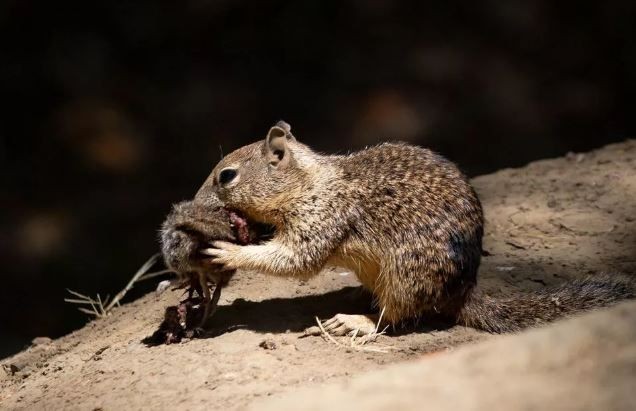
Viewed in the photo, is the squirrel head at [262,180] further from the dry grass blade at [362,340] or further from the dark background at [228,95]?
the dark background at [228,95]

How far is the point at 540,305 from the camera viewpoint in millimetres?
4125

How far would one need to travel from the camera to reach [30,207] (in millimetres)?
7629

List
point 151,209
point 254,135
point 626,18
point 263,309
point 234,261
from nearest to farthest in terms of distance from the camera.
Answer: point 234,261 < point 263,309 < point 151,209 < point 254,135 < point 626,18

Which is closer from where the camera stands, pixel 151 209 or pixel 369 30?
pixel 151 209

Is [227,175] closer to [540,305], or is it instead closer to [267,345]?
[267,345]

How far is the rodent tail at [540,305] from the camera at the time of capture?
4.07 metres

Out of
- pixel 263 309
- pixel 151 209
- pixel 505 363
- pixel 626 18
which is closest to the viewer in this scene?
pixel 505 363

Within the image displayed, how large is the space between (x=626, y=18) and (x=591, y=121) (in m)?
1.36

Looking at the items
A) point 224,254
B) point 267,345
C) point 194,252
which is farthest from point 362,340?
point 194,252

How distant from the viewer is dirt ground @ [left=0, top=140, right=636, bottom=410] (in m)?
3.52

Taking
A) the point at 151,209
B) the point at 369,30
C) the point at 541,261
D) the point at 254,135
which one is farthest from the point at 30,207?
the point at 541,261

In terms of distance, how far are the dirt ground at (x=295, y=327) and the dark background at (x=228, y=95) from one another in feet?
8.03

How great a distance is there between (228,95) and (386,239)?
4.79 metres

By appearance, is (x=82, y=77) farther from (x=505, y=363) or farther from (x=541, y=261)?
(x=505, y=363)
